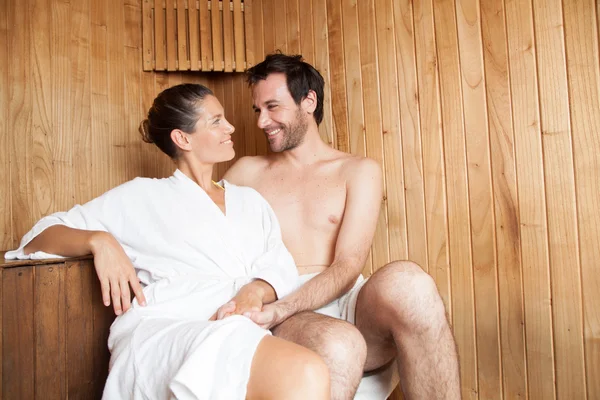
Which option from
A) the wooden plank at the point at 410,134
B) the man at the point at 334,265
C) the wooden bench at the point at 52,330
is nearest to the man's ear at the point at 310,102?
the man at the point at 334,265

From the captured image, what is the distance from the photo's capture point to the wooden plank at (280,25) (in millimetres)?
2365

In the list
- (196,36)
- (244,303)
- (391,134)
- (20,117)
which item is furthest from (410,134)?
(20,117)

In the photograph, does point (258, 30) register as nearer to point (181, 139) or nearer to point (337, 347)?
point (181, 139)

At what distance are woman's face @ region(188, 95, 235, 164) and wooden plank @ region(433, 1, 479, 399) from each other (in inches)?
28.8

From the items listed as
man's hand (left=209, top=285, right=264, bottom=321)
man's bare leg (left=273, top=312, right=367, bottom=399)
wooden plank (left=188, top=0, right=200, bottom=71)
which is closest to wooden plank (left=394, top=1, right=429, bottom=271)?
man's bare leg (left=273, top=312, right=367, bottom=399)

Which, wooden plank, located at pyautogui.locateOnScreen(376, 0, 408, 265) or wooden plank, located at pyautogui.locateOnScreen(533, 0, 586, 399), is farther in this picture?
wooden plank, located at pyautogui.locateOnScreen(376, 0, 408, 265)

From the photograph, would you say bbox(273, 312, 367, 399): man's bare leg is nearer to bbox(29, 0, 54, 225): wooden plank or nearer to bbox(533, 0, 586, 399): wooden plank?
bbox(533, 0, 586, 399): wooden plank

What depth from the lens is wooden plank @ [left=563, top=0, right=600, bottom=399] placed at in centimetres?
142

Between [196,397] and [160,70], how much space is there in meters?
1.81

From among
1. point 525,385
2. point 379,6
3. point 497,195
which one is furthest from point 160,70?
point 525,385

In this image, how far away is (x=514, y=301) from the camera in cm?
160

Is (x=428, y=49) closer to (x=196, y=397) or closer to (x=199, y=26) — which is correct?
(x=199, y=26)

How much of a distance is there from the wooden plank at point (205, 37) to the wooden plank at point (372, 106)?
0.78m

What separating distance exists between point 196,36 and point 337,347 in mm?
1697
